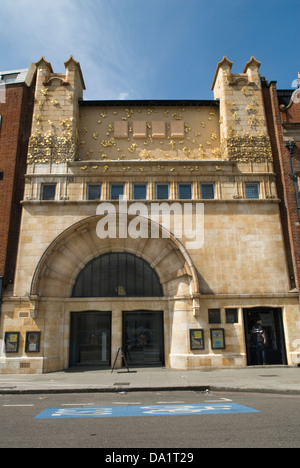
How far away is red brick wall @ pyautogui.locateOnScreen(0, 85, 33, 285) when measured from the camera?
17337mm

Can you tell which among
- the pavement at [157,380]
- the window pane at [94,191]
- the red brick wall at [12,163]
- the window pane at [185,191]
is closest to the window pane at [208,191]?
the window pane at [185,191]

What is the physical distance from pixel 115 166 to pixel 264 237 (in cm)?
875

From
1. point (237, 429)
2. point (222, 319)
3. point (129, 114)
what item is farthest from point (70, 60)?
point (237, 429)

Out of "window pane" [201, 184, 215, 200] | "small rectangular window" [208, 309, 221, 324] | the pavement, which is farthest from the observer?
"window pane" [201, 184, 215, 200]

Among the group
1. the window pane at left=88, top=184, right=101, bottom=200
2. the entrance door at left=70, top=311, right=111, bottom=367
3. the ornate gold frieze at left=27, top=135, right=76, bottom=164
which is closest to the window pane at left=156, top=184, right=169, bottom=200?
the window pane at left=88, top=184, right=101, bottom=200

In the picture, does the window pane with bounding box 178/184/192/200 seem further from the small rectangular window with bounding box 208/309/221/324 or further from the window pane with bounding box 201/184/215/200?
the small rectangular window with bounding box 208/309/221/324

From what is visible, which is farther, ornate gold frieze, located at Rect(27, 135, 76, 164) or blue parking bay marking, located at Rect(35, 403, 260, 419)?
ornate gold frieze, located at Rect(27, 135, 76, 164)

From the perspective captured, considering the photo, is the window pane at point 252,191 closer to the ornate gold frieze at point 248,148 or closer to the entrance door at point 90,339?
the ornate gold frieze at point 248,148

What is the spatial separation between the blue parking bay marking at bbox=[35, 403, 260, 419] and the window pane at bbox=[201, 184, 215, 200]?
11571 millimetres

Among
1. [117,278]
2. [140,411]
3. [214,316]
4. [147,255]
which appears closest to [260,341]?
[214,316]

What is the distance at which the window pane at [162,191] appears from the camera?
18469 mm

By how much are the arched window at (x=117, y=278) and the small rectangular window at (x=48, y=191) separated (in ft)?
13.5

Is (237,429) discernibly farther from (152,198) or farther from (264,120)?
(264,120)

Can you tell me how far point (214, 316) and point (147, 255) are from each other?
465 cm
